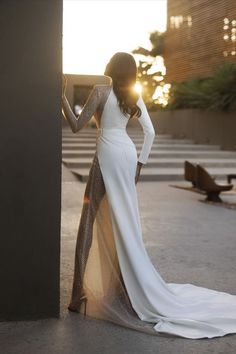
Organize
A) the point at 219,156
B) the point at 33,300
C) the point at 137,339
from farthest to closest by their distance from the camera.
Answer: the point at 219,156 < the point at 33,300 < the point at 137,339

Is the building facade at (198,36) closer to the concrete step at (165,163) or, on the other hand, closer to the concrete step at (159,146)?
the concrete step at (159,146)

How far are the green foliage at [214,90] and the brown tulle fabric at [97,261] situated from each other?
19.3m

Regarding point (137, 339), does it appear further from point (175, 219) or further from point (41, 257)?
point (175, 219)

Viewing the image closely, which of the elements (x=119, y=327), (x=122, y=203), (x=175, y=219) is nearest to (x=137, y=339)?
(x=119, y=327)

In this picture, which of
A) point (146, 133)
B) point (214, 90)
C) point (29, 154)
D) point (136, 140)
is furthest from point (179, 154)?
point (29, 154)

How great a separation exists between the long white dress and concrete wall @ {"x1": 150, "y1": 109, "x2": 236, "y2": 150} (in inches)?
735

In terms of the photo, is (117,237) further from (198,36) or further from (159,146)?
(198,36)

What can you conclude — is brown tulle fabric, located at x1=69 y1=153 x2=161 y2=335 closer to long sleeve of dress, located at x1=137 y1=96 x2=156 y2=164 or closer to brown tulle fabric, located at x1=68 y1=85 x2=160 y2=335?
brown tulle fabric, located at x1=68 y1=85 x2=160 y2=335

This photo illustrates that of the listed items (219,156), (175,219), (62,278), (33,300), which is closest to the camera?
(33,300)

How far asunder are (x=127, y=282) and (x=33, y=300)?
67 cm

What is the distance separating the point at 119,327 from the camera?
4.22m

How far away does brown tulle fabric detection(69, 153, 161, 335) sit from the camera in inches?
173

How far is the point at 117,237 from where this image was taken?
4363 mm

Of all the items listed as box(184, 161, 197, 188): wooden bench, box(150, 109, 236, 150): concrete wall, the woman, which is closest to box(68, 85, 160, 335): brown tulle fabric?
the woman
